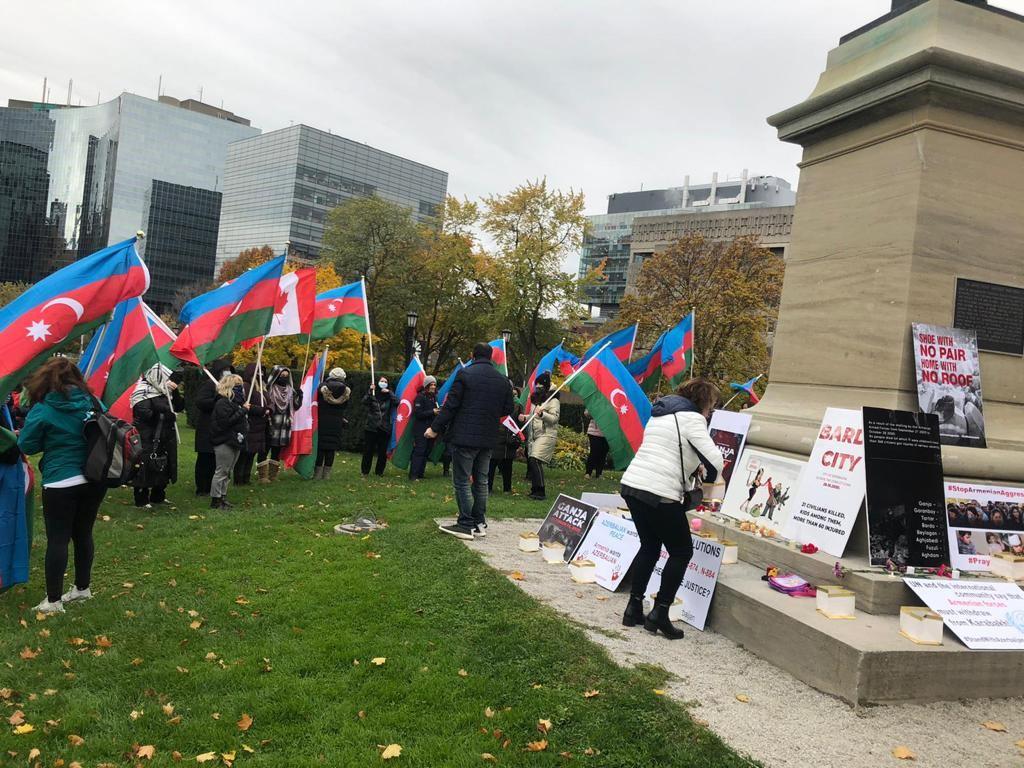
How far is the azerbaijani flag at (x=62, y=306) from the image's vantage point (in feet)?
20.3

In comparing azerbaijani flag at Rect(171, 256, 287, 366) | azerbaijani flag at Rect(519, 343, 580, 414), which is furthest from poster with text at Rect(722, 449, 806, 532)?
azerbaijani flag at Rect(171, 256, 287, 366)

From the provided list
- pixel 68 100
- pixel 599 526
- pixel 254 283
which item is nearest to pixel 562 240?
pixel 254 283

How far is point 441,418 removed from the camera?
328 inches

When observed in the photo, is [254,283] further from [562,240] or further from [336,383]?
[562,240]

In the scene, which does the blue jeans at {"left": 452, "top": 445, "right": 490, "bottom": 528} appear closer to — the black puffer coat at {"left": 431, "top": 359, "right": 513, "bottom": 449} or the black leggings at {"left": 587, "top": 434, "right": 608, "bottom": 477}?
the black puffer coat at {"left": 431, "top": 359, "right": 513, "bottom": 449}

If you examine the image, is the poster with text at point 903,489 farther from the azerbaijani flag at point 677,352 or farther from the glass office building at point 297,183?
the glass office building at point 297,183

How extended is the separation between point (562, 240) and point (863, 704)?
36329 millimetres

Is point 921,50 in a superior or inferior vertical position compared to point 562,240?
inferior

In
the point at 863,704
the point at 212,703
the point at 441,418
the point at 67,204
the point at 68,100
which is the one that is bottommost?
the point at 212,703

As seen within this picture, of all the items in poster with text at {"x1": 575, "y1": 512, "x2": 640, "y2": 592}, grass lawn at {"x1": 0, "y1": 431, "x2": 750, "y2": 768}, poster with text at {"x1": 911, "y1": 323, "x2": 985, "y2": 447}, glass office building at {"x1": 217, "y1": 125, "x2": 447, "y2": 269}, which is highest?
glass office building at {"x1": 217, "y1": 125, "x2": 447, "y2": 269}

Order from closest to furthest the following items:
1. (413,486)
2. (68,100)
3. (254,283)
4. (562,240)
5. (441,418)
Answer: (441,418)
(254,283)
(413,486)
(562,240)
(68,100)

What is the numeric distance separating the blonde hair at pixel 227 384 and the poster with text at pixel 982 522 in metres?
8.35

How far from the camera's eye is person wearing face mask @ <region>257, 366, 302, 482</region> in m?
12.4

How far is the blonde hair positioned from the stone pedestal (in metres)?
6.89
